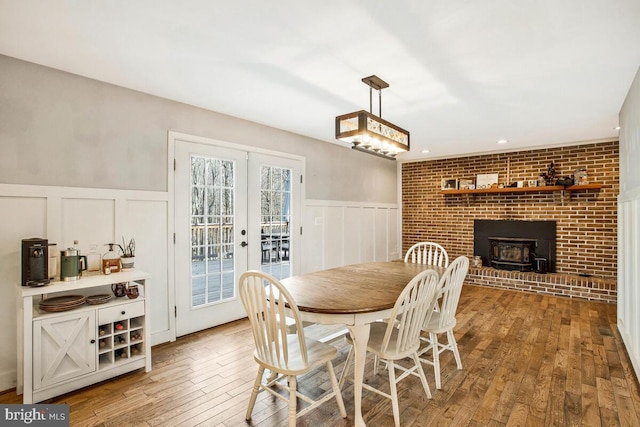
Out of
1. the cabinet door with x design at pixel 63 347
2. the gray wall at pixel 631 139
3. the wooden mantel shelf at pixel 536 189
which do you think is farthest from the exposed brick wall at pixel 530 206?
the cabinet door with x design at pixel 63 347

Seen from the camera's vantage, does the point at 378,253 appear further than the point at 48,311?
Yes

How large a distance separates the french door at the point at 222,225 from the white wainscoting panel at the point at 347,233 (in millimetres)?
517

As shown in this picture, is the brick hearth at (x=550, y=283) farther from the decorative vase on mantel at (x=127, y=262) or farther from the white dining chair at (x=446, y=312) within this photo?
the decorative vase on mantel at (x=127, y=262)

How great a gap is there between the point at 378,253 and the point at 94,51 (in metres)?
5.10

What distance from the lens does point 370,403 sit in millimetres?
2213

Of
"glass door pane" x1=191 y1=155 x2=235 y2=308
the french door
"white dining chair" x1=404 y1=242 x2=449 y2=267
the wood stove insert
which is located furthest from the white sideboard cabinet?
the wood stove insert

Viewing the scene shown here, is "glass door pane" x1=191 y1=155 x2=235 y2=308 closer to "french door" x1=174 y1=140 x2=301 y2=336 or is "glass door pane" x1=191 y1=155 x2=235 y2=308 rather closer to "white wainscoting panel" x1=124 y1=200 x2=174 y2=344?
"french door" x1=174 y1=140 x2=301 y2=336

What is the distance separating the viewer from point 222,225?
12.0 ft

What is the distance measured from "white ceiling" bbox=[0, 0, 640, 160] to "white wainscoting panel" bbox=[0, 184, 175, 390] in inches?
39.3

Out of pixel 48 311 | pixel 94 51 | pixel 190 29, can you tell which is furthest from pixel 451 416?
pixel 94 51

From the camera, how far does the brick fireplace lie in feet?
16.0

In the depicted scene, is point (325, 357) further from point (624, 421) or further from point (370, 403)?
point (624, 421)

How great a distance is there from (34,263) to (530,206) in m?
6.39

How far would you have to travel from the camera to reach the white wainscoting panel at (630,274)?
2551 millimetres
